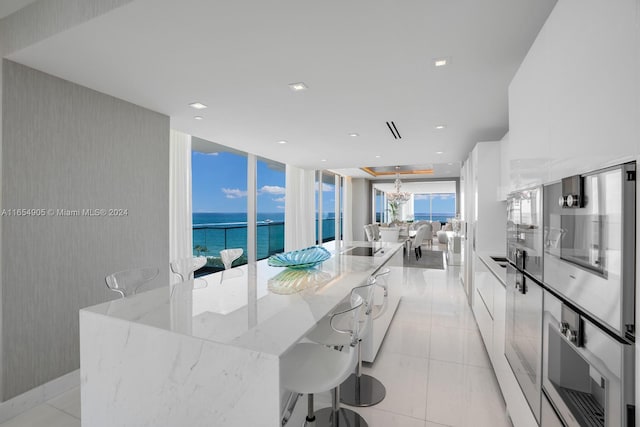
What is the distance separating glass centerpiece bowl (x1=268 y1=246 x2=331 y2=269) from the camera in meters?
2.34

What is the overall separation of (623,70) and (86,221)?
314cm

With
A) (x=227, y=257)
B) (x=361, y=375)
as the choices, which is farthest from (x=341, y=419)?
(x=227, y=257)

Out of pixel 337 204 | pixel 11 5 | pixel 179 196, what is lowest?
pixel 179 196

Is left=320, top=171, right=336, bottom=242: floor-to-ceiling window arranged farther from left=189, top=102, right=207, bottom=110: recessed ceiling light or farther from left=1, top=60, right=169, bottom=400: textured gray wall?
left=1, top=60, right=169, bottom=400: textured gray wall

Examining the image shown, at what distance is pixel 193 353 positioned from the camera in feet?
3.87

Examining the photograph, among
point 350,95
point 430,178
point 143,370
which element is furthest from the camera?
point 430,178

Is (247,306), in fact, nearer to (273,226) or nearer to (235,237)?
(273,226)

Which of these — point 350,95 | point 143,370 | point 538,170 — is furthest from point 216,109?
point 538,170

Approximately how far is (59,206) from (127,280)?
81cm

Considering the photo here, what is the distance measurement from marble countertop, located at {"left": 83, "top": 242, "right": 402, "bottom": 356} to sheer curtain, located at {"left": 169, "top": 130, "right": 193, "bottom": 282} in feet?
6.56

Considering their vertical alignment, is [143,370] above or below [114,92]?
below

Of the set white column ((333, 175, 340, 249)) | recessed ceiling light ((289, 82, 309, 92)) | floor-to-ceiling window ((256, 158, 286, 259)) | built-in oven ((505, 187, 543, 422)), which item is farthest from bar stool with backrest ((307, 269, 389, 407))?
white column ((333, 175, 340, 249))

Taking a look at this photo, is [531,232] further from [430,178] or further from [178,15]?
[430,178]

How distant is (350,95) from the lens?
266 cm
